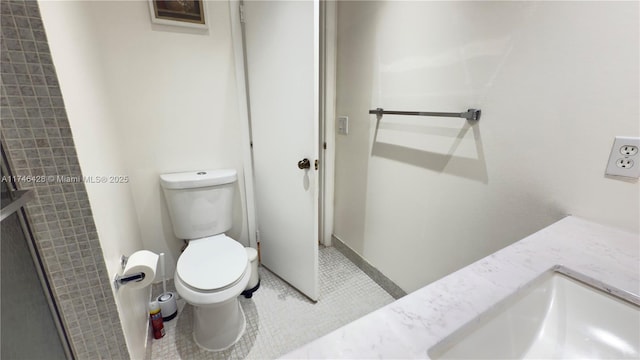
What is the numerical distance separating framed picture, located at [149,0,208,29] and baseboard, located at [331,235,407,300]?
1.75m

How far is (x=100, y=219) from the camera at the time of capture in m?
0.85

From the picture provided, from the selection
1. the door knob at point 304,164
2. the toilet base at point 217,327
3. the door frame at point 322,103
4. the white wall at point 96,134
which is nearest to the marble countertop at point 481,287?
the white wall at point 96,134

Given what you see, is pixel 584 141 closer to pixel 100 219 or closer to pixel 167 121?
pixel 100 219

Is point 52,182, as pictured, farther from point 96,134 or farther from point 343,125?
point 343,125

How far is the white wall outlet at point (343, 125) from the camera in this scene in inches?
73.0

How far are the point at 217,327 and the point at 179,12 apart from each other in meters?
1.69

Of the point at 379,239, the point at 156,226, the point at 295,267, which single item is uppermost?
the point at 156,226

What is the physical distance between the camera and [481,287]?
0.54 metres

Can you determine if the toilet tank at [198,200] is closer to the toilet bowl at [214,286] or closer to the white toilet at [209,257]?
the white toilet at [209,257]

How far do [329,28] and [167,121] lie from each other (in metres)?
1.19

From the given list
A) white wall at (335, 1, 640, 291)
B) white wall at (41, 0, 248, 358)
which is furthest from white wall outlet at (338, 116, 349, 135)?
white wall at (41, 0, 248, 358)

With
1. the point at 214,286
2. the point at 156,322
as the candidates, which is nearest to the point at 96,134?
the point at 214,286

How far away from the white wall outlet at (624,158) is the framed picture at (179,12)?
1.86 metres

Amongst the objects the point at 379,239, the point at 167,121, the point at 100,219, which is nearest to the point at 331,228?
the point at 379,239
